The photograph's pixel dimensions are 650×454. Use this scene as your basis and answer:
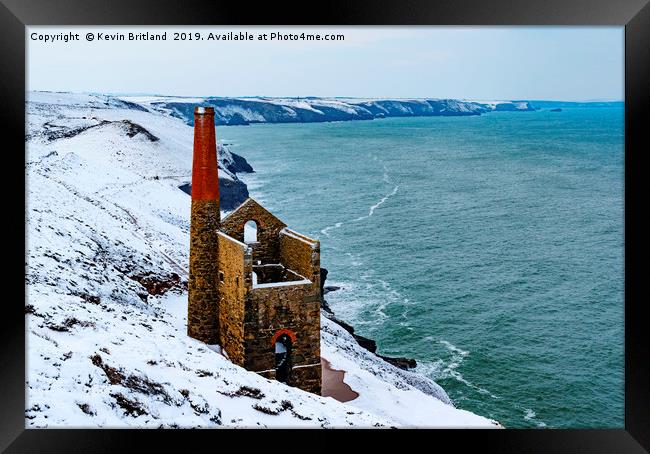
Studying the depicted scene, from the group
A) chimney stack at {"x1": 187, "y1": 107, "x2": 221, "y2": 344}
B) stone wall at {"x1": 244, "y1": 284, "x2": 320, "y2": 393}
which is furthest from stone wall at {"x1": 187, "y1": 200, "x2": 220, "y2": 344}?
stone wall at {"x1": 244, "y1": 284, "x2": 320, "y2": 393}

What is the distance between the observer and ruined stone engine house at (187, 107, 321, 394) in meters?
22.4

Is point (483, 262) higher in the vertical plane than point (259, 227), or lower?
lower

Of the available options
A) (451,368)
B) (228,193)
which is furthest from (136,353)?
(228,193)

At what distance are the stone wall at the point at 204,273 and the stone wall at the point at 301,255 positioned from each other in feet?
7.58

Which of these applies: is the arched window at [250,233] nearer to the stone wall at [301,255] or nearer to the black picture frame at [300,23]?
the stone wall at [301,255]

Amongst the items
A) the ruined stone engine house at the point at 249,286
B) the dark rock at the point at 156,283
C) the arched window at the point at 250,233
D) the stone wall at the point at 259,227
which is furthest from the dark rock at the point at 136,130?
the ruined stone engine house at the point at 249,286

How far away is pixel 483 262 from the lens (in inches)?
2422

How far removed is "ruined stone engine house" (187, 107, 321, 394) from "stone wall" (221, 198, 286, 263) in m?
0.03

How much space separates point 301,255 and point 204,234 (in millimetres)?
3153

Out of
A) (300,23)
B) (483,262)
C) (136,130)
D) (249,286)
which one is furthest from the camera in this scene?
(136,130)

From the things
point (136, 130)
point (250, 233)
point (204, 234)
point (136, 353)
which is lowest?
point (136, 353)

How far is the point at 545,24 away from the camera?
1541 cm

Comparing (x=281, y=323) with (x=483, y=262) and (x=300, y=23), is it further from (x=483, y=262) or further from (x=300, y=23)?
(x=483, y=262)
